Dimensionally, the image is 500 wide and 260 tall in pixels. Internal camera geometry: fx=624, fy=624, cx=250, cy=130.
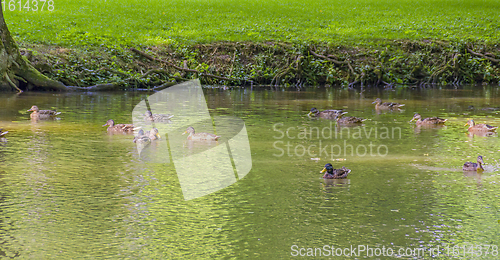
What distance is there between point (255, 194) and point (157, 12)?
3123 cm

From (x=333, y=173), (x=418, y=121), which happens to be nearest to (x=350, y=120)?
(x=418, y=121)

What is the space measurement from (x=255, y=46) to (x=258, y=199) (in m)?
23.7

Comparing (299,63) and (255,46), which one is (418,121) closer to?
(299,63)

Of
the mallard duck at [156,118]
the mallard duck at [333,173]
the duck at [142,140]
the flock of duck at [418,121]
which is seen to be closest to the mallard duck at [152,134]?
the duck at [142,140]

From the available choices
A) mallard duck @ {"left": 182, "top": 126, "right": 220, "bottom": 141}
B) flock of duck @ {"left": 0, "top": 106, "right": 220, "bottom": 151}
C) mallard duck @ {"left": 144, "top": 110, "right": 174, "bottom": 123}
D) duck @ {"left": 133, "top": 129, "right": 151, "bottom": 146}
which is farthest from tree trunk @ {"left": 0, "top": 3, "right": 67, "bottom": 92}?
mallard duck @ {"left": 182, "top": 126, "right": 220, "bottom": 141}

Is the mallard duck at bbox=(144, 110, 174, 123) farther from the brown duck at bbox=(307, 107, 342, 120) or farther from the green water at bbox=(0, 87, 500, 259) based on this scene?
the brown duck at bbox=(307, 107, 342, 120)

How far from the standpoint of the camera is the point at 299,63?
29469 mm

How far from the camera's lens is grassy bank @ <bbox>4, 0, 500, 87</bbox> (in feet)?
90.9

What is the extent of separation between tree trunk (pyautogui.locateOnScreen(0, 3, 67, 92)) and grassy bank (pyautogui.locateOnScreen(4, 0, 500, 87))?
46.7 inches

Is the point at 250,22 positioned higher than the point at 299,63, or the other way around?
the point at 250,22

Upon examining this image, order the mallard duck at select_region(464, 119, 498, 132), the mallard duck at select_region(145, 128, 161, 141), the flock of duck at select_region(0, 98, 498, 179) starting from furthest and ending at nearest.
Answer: the mallard duck at select_region(464, 119, 498, 132)
the mallard duck at select_region(145, 128, 161, 141)
the flock of duck at select_region(0, 98, 498, 179)

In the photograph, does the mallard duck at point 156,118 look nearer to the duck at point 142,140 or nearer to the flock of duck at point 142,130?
the flock of duck at point 142,130

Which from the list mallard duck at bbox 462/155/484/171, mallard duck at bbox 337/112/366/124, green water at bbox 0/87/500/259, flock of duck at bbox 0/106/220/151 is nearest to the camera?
green water at bbox 0/87/500/259

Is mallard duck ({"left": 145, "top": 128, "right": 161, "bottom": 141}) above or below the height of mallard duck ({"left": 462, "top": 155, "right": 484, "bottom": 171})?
above
